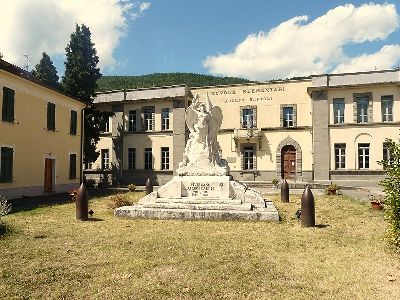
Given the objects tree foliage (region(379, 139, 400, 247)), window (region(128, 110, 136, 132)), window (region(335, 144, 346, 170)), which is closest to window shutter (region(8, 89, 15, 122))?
window (region(128, 110, 136, 132))

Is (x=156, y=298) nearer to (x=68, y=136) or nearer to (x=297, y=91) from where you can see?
(x=68, y=136)

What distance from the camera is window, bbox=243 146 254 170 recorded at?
94.6ft

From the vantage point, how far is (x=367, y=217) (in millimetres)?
11578

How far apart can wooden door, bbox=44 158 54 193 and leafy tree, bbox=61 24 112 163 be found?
19.0 feet

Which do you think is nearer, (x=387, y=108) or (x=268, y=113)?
(x=387, y=108)

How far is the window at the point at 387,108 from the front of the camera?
1004 inches

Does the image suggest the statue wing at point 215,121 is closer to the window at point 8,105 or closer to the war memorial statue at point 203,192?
the war memorial statue at point 203,192

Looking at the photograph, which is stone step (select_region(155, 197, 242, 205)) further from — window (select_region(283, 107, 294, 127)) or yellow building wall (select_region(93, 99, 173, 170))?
window (select_region(283, 107, 294, 127))

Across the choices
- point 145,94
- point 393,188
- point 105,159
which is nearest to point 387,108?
point 145,94

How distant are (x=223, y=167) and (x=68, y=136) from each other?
1415 centimetres

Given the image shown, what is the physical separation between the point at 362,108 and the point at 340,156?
4.04 metres

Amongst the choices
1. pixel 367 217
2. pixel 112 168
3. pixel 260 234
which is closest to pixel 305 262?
pixel 260 234

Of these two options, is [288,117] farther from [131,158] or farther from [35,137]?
[35,137]

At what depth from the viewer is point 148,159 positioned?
30438 mm
